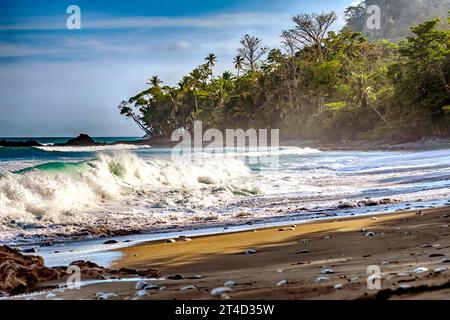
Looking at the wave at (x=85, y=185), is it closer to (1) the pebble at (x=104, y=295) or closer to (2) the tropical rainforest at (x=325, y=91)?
(1) the pebble at (x=104, y=295)

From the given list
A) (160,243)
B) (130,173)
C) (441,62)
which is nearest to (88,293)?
(160,243)

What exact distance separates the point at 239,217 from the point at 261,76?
6996 centimetres

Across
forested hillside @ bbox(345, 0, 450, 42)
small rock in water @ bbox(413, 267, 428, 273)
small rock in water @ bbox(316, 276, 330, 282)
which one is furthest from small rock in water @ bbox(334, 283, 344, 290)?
forested hillside @ bbox(345, 0, 450, 42)

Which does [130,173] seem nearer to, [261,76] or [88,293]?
[88,293]

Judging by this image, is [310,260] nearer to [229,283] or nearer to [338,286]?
[229,283]

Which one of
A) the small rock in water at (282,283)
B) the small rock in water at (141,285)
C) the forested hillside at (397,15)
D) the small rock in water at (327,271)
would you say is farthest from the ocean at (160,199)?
the forested hillside at (397,15)

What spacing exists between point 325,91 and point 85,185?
61.6 meters

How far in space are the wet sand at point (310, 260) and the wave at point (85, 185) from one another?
12.8 ft

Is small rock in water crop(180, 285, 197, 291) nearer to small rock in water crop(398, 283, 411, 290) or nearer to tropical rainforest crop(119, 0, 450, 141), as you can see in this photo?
small rock in water crop(398, 283, 411, 290)

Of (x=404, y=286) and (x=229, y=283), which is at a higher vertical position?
(x=404, y=286)

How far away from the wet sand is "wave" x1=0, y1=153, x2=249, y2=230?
12.8 ft

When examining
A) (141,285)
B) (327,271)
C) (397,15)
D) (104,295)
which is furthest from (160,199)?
(397,15)

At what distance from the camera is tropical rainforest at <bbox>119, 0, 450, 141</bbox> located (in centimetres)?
4638

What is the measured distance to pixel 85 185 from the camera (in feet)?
48.3
